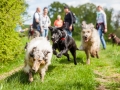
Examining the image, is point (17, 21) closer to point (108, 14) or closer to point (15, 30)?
point (15, 30)

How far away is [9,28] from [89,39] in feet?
11.1

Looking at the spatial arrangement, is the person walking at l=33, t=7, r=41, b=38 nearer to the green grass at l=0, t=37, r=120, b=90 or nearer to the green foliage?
the green foliage

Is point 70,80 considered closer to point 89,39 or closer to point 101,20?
point 89,39

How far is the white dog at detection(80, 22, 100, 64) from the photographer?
11031mm

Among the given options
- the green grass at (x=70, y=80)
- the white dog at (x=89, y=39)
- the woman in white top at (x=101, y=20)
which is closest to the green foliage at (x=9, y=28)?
the green grass at (x=70, y=80)

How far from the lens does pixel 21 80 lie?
7.80 metres

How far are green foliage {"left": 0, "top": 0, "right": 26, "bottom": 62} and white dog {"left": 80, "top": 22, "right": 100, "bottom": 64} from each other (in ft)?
9.73

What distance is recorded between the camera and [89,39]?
1130 centimetres

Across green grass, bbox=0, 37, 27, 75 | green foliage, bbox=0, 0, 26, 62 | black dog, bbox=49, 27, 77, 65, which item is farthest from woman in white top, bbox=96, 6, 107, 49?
green grass, bbox=0, 37, 27, 75

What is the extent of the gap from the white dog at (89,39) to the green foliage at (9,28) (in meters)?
2.96

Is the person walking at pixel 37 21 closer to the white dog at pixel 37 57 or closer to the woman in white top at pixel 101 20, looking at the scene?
the woman in white top at pixel 101 20

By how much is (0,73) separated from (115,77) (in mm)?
4068

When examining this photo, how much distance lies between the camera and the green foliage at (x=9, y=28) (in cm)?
1103

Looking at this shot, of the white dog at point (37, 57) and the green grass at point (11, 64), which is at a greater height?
the white dog at point (37, 57)
